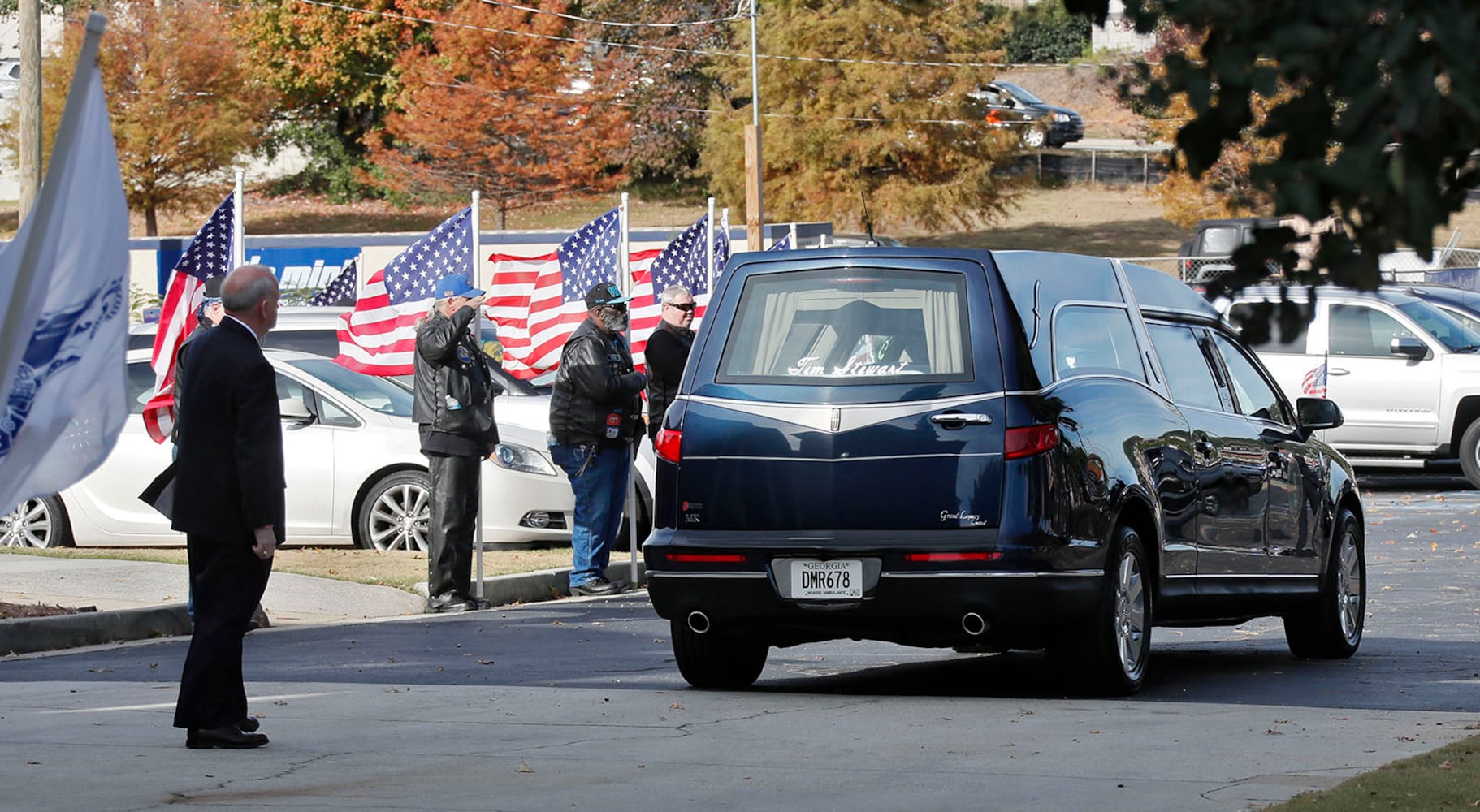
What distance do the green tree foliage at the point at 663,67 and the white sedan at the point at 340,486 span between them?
4831 centimetres

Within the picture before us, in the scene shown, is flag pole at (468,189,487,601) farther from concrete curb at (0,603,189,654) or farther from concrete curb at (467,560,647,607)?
concrete curb at (0,603,189,654)

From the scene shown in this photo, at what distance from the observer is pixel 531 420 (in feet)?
54.4

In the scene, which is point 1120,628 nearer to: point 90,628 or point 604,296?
point 604,296

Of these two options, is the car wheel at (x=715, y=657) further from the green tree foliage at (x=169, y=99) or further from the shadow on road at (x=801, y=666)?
the green tree foliage at (x=169, y=99)

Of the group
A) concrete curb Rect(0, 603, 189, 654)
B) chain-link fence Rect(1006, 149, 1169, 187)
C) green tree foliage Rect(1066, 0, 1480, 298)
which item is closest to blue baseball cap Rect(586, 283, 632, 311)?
concrete curb Rect(0, 603, 189, 654)

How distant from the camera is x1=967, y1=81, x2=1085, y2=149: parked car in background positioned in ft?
210

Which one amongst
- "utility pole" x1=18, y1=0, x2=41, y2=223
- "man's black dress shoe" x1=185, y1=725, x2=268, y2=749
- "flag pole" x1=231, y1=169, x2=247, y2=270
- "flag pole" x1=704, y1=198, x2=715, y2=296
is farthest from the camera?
"flag pole" x1=704, y1=198, x2=715, y2=296

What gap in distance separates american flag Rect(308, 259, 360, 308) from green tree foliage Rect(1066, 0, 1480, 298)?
14.8 m

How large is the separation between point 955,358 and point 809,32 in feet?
166

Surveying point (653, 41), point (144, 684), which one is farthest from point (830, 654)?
point (653, 41)

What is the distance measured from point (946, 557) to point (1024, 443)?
56 centimetres

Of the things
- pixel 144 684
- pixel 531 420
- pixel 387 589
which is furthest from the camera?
pixel 531 420

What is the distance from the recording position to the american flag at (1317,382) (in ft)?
71.4

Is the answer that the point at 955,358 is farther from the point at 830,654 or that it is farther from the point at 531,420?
the point at 531,420
